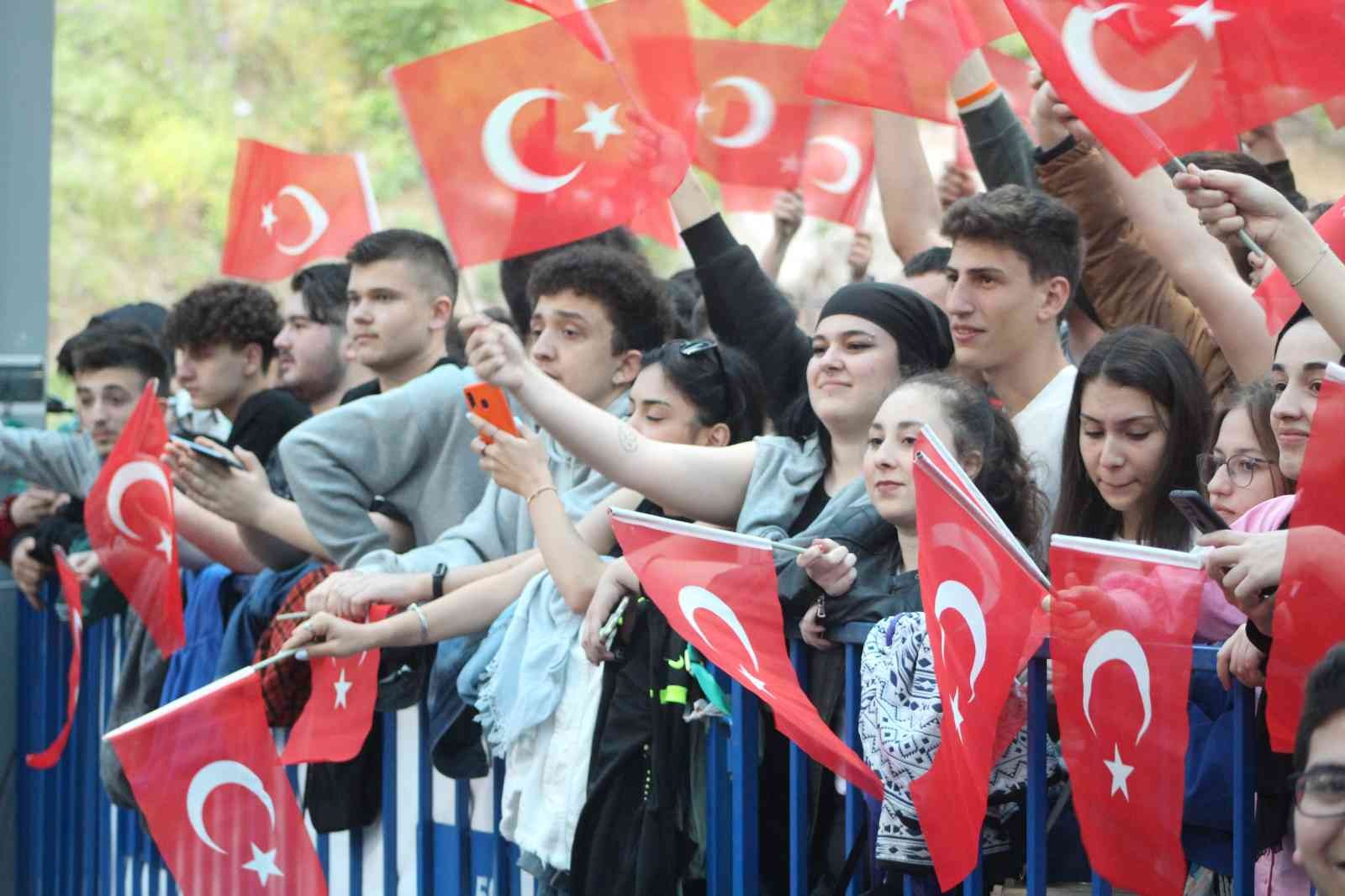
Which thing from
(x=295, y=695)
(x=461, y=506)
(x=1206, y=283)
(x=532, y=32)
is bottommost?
(x=295, y=695)

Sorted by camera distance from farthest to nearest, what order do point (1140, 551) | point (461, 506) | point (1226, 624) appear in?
point (461, 506), point (1226, 624), point (1140, 551)

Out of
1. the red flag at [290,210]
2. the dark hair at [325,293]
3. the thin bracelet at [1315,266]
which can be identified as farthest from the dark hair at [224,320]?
the thin bracelet at [1315,266]

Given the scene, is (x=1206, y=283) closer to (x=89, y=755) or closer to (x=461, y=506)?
(x=461, y=506)

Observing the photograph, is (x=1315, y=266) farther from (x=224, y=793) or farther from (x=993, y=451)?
(x=224, y=793)

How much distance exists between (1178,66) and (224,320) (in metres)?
3.65

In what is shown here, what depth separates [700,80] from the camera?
→ 614 centimetres

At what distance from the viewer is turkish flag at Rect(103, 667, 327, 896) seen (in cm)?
469

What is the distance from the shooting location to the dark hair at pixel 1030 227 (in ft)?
14.5

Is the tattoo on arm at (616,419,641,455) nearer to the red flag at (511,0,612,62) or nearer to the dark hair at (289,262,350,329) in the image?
the red flag at (511,0,612,62)

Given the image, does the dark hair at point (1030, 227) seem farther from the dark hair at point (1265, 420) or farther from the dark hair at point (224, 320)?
the dark hair at point (224, 320)

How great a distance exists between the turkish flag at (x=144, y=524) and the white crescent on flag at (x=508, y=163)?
4.61 ft

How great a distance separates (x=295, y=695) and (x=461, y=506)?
697mm

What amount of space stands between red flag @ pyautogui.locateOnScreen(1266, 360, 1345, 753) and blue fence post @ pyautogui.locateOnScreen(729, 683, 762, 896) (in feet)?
4.01

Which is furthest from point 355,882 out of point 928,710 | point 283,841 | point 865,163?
point 865,163
